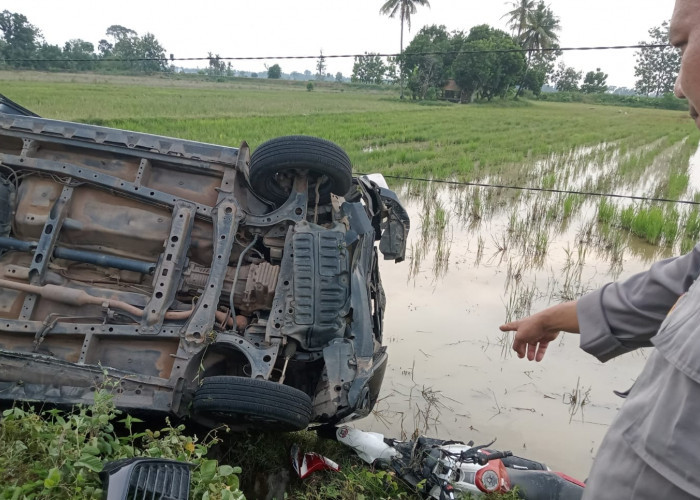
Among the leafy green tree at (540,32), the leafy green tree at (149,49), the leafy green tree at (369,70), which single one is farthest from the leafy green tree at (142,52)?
the leafy green tree at (540,32)

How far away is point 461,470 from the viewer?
3137 mm

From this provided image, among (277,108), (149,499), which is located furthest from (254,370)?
(277,108)

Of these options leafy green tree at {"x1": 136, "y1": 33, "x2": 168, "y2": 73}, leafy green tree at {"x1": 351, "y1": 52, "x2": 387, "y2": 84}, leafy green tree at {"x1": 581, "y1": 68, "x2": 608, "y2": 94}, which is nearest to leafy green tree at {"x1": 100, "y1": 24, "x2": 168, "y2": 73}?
leafy green tree at {"x1": 136, "y1": 33, "x2": 168, "y2": 73}

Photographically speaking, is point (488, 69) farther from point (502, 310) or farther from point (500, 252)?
point (502, 310)

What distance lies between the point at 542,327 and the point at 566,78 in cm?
6467

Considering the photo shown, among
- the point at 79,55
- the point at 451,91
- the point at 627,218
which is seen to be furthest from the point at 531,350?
the point at 79,55

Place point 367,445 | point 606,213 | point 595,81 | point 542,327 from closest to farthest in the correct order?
point 542,327 → point 367,445 → point 606,213 → point 595,81

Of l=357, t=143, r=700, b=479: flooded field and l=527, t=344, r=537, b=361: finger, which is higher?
l=527, t=344, r=537, b=361: finger

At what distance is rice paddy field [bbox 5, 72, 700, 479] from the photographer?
4.30 meters

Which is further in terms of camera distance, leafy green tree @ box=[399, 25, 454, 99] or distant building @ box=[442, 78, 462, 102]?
distant building @ box=[442, 78, 462, 102]

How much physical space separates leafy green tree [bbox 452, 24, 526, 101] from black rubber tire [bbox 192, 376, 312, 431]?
3558 cm

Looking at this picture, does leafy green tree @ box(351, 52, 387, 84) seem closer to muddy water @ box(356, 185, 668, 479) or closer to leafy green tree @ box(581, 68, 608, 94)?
leafy green tree @ box(581, 68, 608, 94)

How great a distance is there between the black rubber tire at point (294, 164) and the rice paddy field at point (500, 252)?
163 cm

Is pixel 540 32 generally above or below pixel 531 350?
above
